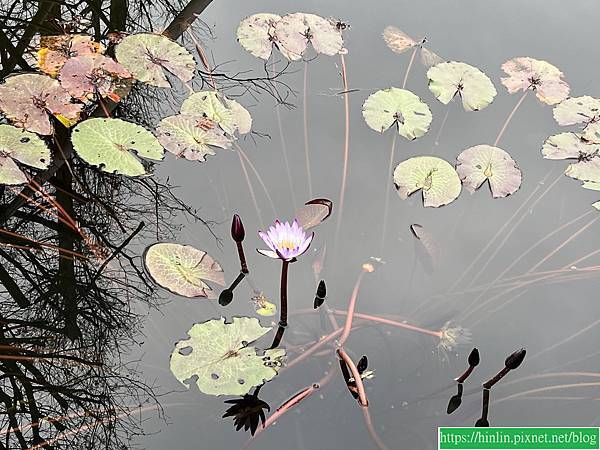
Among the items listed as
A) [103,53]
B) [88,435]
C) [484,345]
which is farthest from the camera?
[103,53]

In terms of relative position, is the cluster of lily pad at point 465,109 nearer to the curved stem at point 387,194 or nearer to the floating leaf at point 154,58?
the curved stem at point 387,194

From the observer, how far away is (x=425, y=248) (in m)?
1.68

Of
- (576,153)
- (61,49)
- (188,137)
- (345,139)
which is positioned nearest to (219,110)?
(188,137)

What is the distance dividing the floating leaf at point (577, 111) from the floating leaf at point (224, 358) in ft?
4.05

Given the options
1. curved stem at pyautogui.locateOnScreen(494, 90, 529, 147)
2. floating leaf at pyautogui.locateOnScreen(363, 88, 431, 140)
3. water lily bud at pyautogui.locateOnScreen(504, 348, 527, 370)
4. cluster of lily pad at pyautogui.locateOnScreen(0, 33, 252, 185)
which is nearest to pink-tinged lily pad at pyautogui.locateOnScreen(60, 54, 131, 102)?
cluster of lily pad at pyautogui.locateOnScreen(0, 33, 252, 185)

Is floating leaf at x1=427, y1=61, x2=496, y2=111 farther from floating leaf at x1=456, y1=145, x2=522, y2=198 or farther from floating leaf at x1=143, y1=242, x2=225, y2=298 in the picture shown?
floating leaf at x1=143, y1=242, x2=225, y2=298

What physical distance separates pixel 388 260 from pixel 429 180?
259 mm

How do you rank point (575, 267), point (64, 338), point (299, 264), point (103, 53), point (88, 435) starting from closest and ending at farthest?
point (88, 435)
point (64, 338)
point (299, 264)
point (575, 267)
point (103, 53)

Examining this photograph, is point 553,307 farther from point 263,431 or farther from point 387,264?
point 263,431

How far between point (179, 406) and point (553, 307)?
0.91 m

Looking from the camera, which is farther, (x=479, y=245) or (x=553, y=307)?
(x=479, y=245)

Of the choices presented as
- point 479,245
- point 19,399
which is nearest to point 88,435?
point 19,399

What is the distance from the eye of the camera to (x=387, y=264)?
5.32 ft

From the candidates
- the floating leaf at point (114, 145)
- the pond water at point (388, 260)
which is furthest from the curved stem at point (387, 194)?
the floating leaf at point (114, 145)
